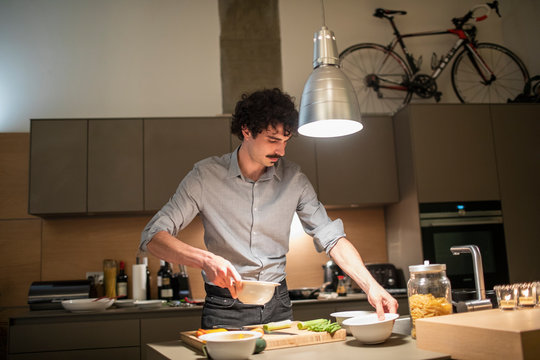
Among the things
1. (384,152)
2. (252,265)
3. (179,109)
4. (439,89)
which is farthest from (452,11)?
(252,265)

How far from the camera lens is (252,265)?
2055 mm

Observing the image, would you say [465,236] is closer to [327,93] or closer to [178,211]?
[327,93]

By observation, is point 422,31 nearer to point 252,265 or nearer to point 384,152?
point 384,152

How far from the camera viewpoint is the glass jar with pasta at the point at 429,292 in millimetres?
1511

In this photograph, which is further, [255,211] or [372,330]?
[255,211]

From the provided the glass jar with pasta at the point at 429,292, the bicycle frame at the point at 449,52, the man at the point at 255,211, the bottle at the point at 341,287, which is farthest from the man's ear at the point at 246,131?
the bicycle frame at the point at 449,52

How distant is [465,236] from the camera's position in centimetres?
363

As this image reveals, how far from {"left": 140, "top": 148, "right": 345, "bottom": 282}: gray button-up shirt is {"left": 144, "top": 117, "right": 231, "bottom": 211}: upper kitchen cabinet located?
4.69ft

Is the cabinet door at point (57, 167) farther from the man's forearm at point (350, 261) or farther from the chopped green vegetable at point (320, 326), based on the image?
the chopped green vegetable at point (320, 326)

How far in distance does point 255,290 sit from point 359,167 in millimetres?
2482

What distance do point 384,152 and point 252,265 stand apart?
6.92 feet

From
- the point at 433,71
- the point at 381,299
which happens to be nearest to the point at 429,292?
the point at 381,299

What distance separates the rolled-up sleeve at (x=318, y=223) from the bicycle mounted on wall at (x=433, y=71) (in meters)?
2.24

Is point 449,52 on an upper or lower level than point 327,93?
upper
